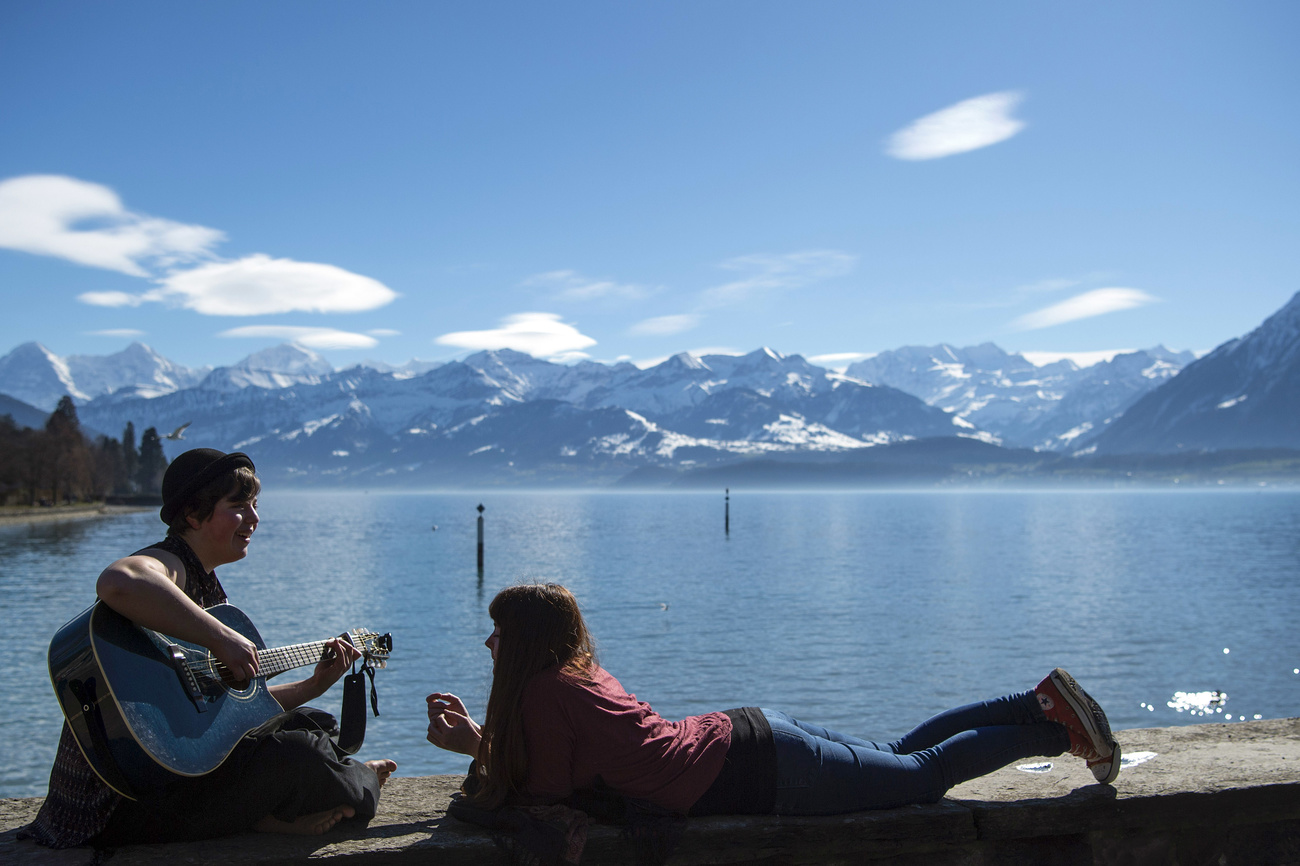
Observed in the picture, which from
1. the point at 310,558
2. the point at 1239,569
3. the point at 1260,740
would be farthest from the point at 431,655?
the point at 1239,569

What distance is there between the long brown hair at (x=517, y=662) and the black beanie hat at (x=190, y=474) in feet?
4.12

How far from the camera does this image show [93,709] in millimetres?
3221

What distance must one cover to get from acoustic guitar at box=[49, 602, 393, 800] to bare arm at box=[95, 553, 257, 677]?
92 millimetres

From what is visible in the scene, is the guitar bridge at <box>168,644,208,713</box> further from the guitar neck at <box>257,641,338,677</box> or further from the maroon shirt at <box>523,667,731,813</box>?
the maroon shirt at <box>523,667,731,813</box>

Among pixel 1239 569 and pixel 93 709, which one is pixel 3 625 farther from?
pixel 1239 569

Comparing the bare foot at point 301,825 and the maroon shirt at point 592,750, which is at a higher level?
the maroon shirt at point 592,750

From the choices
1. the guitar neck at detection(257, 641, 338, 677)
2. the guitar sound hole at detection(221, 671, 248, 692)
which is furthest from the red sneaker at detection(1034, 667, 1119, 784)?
the guitar sound hole at detection(221, 671, 248, 692)

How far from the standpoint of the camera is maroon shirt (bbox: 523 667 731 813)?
3.87 meters

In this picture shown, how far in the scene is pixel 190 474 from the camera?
3805 mm

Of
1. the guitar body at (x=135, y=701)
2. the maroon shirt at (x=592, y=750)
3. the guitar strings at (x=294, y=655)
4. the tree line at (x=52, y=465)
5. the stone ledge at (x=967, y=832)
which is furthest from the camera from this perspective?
the tree line at (x=52, y=465)

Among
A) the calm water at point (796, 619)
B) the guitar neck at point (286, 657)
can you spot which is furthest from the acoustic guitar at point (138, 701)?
the calm water at point (796, 619)

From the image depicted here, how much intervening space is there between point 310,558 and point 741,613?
128ft

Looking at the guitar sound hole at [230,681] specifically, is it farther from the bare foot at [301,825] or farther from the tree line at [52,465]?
the tree line at [52,465]

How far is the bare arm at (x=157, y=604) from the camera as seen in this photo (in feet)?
10.7
